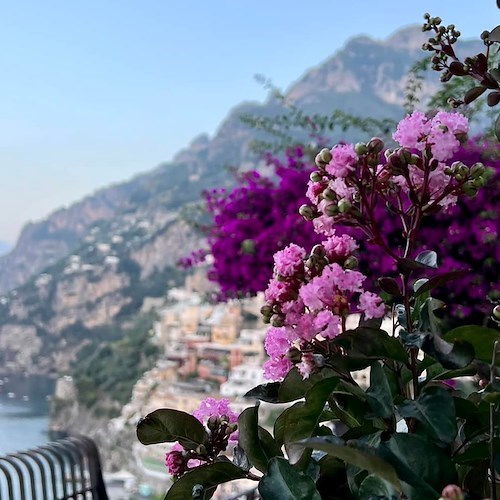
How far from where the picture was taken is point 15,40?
→ 162ft

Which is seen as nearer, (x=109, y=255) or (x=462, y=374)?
(x=462, y=374)

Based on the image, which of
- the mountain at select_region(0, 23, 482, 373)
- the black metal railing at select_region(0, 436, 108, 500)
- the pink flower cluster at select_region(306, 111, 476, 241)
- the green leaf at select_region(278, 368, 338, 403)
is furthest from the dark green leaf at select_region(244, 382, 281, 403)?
the mountain at select_region(0, 23, 482, 373)

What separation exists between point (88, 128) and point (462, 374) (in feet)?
220

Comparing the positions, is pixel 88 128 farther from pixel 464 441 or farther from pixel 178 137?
pixel 464 441

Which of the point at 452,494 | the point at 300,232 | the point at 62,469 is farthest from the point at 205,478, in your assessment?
the point at 300,232

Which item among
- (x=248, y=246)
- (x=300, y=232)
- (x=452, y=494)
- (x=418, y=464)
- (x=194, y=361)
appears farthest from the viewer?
(x=194, y=361)

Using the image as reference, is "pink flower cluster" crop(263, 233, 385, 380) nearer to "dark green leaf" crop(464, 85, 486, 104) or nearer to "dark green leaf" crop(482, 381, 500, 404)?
"dark green leaf" crop(482, 381, 500, 404)

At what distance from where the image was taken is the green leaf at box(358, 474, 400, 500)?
0.39 m

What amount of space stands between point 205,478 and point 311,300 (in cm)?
15

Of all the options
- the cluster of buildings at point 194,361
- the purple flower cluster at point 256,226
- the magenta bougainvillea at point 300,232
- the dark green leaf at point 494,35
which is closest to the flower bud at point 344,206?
the dark green leaf at point 494,35

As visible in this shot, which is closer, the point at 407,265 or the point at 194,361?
the point at 407,265

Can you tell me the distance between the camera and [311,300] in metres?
0.45

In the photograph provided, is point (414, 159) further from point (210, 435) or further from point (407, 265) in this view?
point (210, 435)

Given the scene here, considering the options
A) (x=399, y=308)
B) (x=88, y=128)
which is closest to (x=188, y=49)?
(x=88, y=128)
